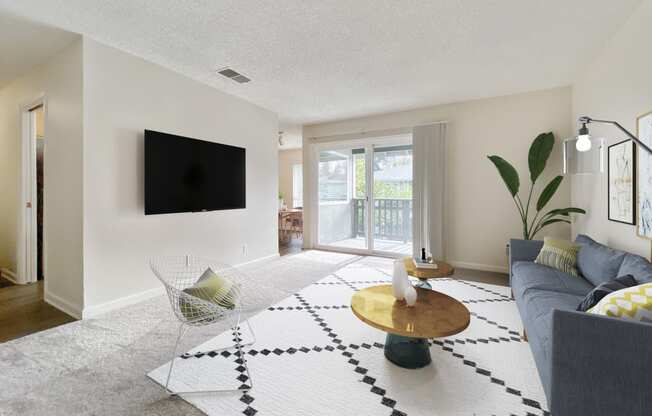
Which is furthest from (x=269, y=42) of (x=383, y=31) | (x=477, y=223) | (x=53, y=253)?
(x=477, y=223)

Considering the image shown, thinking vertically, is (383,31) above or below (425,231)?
above

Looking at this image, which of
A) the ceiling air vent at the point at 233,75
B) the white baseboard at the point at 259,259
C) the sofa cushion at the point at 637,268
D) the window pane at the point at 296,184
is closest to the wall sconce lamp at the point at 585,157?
the sofa cushion at the point at 637,268

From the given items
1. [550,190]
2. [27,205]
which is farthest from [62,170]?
[550,190]

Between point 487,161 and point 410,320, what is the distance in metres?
3.49

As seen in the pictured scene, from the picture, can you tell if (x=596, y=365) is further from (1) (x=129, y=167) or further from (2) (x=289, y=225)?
(2) (x=289, y=225)

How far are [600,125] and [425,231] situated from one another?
2.40 meters

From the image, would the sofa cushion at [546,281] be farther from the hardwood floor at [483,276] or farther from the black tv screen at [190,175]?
the black tv screen at [190,175]

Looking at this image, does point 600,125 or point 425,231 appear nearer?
point 600,125

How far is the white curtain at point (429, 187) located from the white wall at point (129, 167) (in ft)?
9.69

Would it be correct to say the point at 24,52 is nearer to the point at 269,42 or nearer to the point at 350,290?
the point at 269,42

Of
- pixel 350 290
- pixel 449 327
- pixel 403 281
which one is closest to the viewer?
pixel 449 327

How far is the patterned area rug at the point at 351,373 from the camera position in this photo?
155 centimetres

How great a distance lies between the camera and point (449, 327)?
165cm

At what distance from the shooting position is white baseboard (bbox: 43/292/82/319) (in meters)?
2.68
